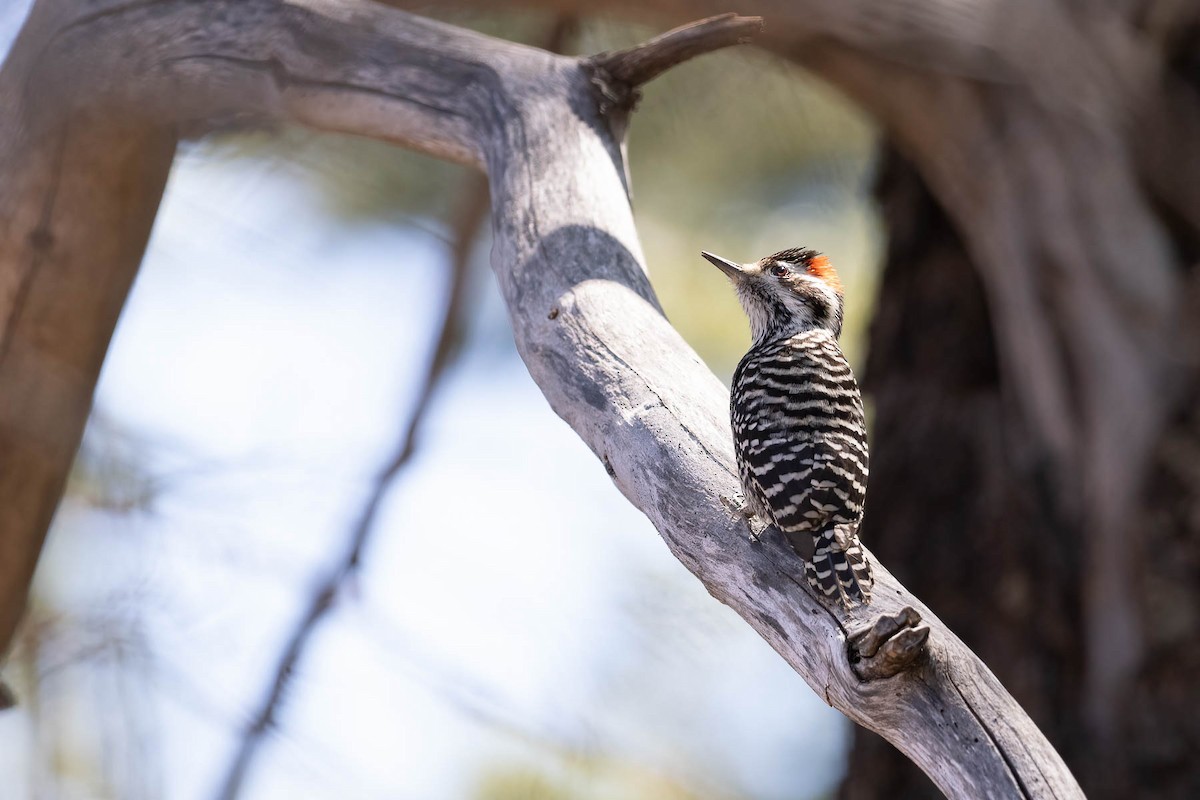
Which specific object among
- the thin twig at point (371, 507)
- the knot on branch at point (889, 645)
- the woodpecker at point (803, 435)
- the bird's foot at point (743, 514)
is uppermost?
the knot on branch at point (889, 645)

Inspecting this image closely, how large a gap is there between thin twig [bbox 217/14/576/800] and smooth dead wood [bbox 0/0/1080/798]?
923mm

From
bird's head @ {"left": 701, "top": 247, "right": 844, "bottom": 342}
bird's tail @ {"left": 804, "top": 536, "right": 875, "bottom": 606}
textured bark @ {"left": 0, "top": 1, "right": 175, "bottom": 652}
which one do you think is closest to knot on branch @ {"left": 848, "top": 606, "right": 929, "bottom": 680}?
bird's tail @ {"left": 804, "top": 536, "right": 875, "bottom": 606}

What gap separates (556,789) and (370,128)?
7.90 ft

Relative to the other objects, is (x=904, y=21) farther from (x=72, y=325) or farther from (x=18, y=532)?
(x=18, y=532)

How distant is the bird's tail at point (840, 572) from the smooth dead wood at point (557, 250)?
0.12 ft

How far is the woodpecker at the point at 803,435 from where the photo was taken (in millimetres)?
2229

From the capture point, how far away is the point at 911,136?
496 cm

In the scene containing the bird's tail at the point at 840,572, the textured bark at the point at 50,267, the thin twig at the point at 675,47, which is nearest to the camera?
the bird's tail at the point at 840,572

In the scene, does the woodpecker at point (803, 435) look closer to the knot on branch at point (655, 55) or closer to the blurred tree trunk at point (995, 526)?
the knot on branch at point (655, 55)

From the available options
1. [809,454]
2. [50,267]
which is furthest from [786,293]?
[50,267]

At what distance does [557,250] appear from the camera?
114 inches

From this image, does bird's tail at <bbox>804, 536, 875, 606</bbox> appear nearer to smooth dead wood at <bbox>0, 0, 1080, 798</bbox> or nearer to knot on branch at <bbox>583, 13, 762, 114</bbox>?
smooth dead wood at <bbox>0, 0, 1080, 798</bbox>

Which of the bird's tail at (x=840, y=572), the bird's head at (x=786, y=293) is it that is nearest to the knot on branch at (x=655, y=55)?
the bird's head at (x=786, y=293)

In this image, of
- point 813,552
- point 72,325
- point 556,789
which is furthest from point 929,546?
point 72,325
